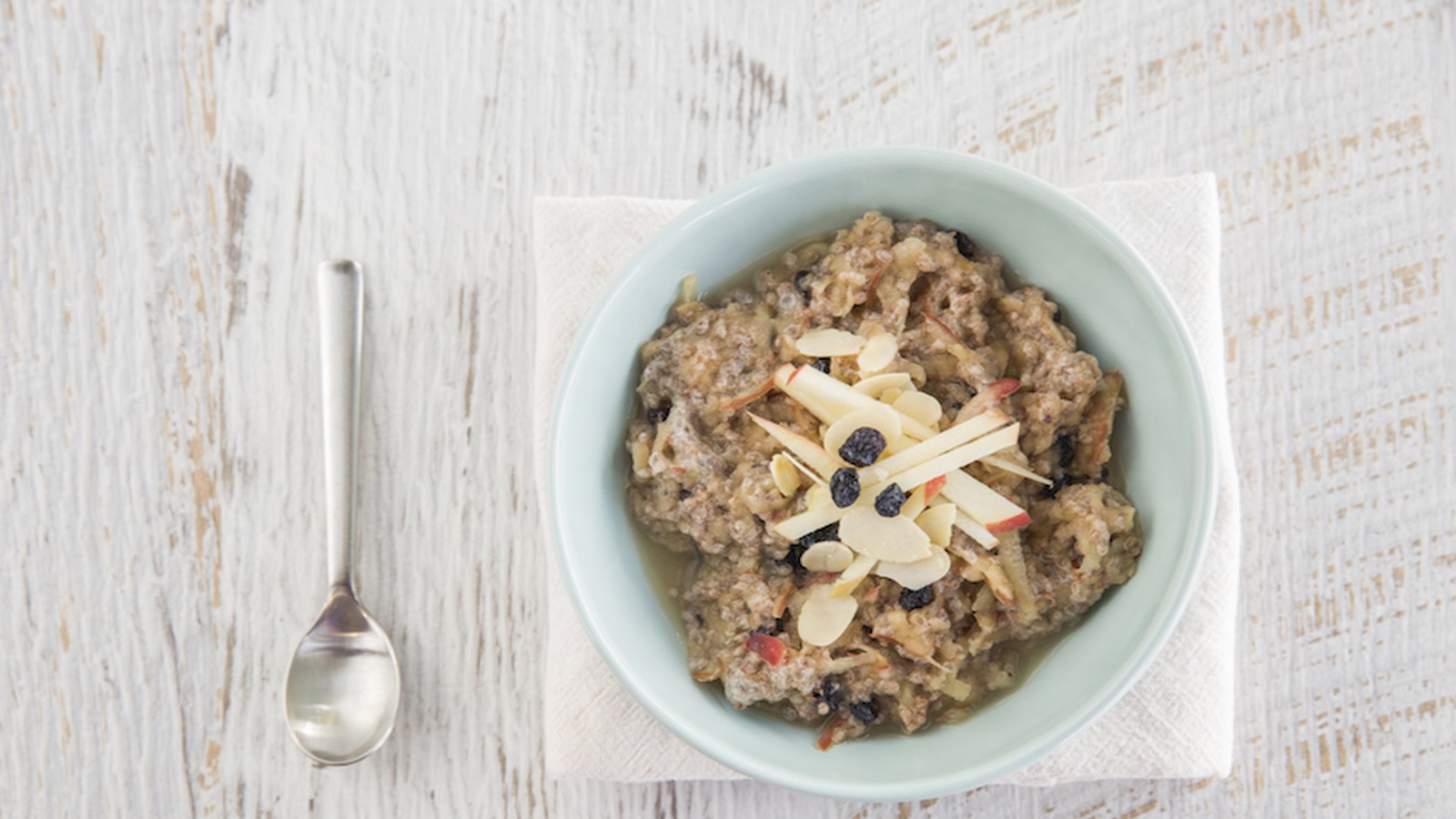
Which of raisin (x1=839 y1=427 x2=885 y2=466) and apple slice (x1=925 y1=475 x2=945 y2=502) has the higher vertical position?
raisin (x1=839 y1=427 x2=885 y2=466)

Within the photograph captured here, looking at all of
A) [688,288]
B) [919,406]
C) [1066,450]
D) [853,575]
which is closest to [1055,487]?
[1066,450]

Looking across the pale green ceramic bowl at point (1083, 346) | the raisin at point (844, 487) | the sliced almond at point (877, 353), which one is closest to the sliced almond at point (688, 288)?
the pale green ceramic bowl at point (1083, 346)

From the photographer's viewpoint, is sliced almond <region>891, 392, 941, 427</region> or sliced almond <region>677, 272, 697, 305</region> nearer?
sliced almond <region>891, 392, 941, 427</region>

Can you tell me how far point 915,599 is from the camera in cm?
180

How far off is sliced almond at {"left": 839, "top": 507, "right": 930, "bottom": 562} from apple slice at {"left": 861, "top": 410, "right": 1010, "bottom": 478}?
0.06 metres

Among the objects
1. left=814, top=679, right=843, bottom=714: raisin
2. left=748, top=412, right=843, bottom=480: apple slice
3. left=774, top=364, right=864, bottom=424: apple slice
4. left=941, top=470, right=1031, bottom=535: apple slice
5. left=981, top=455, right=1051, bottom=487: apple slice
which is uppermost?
left=774, top=364, right=864, bottom=424: apple slice

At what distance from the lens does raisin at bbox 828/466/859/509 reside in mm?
1727

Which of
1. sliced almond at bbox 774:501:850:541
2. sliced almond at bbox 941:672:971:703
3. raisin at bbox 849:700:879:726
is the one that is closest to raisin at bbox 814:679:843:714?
raisin at bbox 849:700:879:726

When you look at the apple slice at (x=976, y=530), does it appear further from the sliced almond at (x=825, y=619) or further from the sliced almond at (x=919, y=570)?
the sliced almond at (x=825, y=619)

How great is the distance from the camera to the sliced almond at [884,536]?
1738 mm

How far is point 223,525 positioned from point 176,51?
1.10 metres

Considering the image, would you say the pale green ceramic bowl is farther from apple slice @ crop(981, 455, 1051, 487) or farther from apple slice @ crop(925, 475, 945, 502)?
apple slice @ crop(925, 475, 945, 502)

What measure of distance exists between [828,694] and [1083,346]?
0.75 m

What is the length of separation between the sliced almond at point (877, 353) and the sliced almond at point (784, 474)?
197mm
